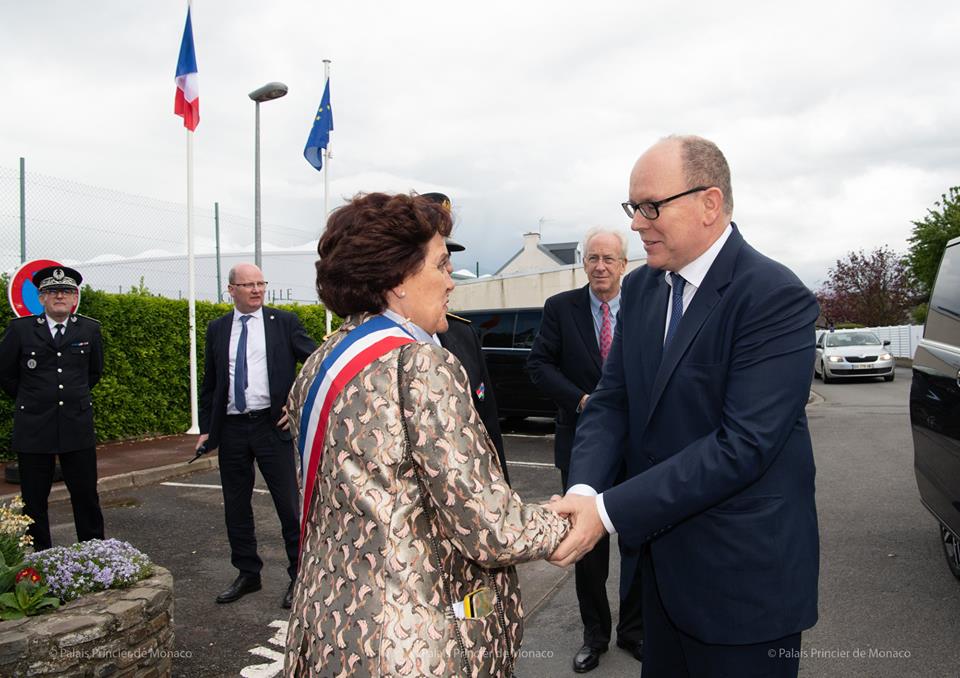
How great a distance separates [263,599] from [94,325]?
8.26 ft

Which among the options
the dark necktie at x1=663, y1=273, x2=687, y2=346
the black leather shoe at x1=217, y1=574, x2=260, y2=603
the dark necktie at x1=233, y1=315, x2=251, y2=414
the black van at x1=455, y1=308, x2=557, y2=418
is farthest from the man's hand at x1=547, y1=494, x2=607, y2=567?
the black van at x1=455, y1=308, x2=557, y2=418

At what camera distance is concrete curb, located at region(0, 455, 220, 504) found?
7973 millimetres

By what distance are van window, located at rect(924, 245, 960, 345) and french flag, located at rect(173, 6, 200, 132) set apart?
9505 mm

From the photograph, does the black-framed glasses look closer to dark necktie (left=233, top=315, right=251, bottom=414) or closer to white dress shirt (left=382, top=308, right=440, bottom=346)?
white dress shirt (left=382, top=308, right=440, bottom=346)

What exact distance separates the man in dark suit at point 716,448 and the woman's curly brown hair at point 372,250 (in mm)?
691

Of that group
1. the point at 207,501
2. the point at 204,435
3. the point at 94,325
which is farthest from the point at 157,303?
the point at 204,435

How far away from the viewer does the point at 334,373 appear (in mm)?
1812

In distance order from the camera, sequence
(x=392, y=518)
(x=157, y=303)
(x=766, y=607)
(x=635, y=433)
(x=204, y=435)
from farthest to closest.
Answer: (x=157, y=303) → (x=204, y=435) → (x=635, y=433) → (x=766, y=607) → (x=392, y=518)

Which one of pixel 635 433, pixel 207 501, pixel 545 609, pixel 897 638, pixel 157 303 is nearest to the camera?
pixel 635 433

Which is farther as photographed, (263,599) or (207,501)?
(207,501)

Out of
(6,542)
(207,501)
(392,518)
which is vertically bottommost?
(207,501)

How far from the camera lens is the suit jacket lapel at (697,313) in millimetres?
2111

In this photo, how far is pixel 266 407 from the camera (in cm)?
499

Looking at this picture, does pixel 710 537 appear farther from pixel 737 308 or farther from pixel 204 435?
pixel 204 435
